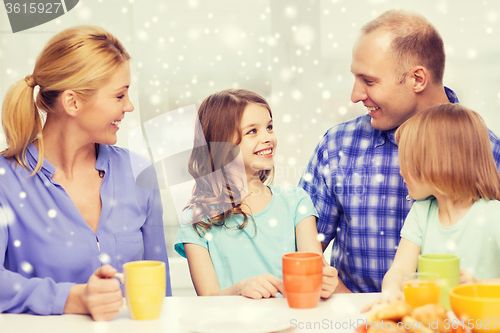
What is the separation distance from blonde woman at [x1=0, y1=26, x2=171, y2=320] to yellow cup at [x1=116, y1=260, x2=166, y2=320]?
0.97ft

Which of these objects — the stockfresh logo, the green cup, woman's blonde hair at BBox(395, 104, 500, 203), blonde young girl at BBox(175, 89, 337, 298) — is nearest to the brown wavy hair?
blonde young girl at BBox(175, 89, 337, 298)

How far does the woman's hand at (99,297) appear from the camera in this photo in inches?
28.5

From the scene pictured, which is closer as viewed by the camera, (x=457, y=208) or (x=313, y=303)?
(x=313, y=303)

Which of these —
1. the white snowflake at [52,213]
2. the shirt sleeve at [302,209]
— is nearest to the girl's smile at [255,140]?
the shirt sleeve at [302,209]

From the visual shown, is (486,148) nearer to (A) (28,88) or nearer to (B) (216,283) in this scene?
(B) (216,283)

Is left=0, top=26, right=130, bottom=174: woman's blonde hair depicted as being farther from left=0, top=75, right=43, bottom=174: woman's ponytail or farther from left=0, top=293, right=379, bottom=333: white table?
left=0, top=293, right=379, bottom=333: white table

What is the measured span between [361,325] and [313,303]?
14 cm

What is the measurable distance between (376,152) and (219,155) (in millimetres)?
502

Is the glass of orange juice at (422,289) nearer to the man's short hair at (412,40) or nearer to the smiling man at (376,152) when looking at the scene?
the smiling man at (376,152)

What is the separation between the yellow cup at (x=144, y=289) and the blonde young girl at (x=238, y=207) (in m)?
0.34

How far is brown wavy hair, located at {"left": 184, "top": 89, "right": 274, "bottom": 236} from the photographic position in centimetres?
117

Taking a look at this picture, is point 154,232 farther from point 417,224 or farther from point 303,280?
point 417,224

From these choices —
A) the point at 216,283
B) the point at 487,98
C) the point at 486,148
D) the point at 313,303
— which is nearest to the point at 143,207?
the point at 216,283

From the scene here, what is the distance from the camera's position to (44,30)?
5.16 feet
